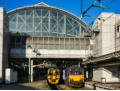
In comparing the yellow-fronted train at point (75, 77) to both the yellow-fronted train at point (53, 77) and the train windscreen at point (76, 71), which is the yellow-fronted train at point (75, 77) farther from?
the yellow-fronted train at point (53, 77)

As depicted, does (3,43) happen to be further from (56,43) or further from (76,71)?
(76,71)

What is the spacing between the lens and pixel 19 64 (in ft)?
184

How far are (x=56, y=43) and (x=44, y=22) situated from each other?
401 inches

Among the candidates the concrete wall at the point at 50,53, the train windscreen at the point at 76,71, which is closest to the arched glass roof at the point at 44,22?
the concrete wall at the point at 50,53

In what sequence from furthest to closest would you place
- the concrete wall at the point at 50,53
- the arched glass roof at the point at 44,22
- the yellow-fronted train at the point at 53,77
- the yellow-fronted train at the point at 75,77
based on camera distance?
the arched glass roof at the point at 44,22 < the concrete wall at the point at 50,53 < the yellow-fronted train at the point at 53,77 < the yellow-fronted train at the point at 75,77

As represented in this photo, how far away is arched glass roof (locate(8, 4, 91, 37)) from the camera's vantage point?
1902 inches

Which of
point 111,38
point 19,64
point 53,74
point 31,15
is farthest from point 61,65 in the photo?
point 111,38

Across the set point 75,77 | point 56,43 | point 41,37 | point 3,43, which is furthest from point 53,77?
point 41,37

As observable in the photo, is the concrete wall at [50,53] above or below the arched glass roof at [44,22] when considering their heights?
below

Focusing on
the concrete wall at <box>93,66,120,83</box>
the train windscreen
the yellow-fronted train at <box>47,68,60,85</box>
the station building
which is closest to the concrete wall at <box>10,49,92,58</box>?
the station building

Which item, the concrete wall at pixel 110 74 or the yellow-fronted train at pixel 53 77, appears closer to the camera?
the concrete wall at pixel 110 74

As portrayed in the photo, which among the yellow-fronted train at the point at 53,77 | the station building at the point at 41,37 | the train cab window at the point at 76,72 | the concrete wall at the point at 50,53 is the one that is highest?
the station building at the point at 41,37

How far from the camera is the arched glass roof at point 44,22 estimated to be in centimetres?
4831

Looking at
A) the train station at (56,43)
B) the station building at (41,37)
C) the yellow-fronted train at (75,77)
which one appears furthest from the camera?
the station building at (41,37)
